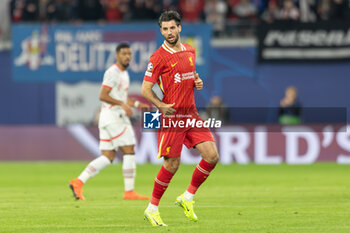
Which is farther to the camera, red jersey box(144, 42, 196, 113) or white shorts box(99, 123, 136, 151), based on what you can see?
white shorts box(99, 123, 136, 151)

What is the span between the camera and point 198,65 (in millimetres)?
A: 23875

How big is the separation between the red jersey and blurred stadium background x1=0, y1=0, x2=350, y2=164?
494 inches

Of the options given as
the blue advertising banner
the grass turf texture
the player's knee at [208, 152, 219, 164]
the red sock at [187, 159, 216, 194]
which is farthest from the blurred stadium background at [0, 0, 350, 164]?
the player's knee at [208, 152, 219, 164]

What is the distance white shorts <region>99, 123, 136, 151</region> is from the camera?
13516 mm

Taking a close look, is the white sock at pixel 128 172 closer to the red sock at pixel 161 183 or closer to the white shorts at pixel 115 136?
the white shorts at pixel 115 136

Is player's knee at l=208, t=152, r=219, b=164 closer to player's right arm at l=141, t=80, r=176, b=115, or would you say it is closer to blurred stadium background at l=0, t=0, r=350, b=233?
player's right arm at l=141, t=80, r=176, b=115

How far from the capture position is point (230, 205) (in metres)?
11.8

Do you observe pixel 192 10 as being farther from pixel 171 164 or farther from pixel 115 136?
pixel 171 164

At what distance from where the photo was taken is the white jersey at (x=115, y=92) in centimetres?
1338

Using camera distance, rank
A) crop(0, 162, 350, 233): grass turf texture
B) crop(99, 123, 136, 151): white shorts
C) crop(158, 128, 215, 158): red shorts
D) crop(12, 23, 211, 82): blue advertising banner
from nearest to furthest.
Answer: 1. crop(0, 162, 350, 233): grass turf texture
2. crop(158, 128, 215, 158): red shorts
3. crop(99, 123, 136, 151): white shorts
4. crop(12, 23, 211, 82): blue advertising banner

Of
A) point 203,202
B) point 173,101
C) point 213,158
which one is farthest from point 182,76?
point 203,202

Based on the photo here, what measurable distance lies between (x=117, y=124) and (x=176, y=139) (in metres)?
4.03

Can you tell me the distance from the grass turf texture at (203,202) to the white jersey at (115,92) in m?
1.29

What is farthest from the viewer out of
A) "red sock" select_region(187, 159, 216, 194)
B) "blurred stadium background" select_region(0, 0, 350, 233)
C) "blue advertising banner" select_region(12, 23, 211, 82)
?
"blue advertising banner" select_region(12, 23, 211, 82)
